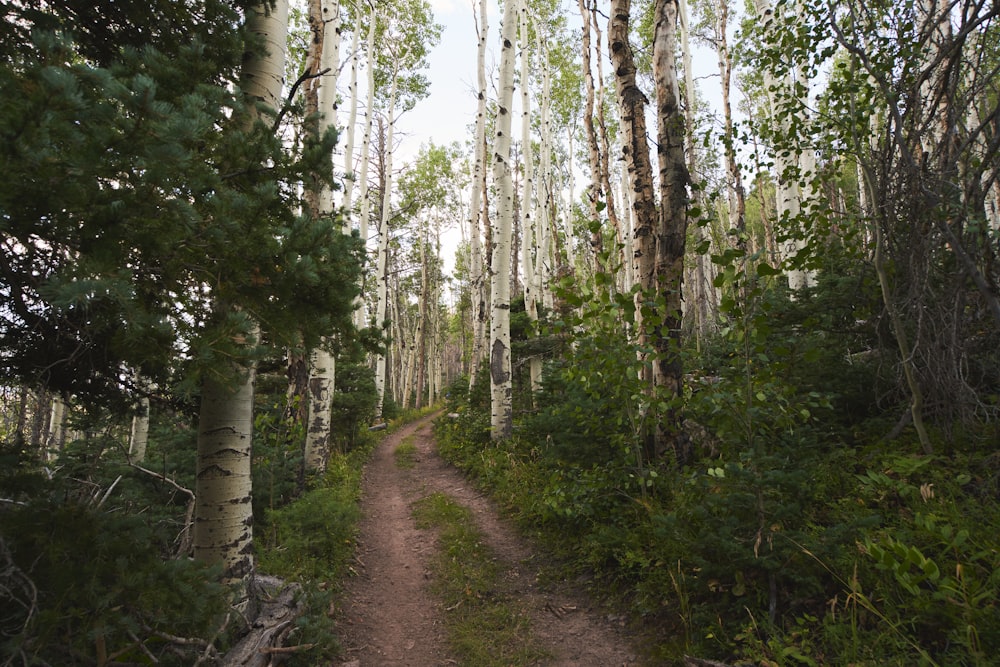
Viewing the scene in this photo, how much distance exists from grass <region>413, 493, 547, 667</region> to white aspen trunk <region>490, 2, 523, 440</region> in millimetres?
2913

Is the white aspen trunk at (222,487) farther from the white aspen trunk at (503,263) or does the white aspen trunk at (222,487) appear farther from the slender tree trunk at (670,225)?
the white aspen trunk at (503,263)

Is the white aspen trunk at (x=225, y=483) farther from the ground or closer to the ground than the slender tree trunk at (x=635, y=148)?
closer to the ground

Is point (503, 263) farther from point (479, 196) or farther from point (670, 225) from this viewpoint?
point (479, 196)

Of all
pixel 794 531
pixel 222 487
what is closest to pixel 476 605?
pixel 222 487

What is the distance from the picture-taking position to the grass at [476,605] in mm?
3785

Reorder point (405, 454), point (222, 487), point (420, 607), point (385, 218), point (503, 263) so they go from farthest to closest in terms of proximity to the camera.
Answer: point (385, 218), point (405, 454), point (503, 263), point (420, 607), point (222, 487)

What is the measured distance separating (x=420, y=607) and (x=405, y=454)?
744cm

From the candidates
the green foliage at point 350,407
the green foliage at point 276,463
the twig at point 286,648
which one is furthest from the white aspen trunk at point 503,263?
the twig at point 286,648

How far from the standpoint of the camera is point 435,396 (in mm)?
32625

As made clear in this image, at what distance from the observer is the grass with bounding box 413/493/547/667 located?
3.78 metres

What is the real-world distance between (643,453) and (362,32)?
48.5ft

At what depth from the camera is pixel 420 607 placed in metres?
4.67

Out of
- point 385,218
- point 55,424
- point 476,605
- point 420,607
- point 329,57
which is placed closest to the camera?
point 476,605

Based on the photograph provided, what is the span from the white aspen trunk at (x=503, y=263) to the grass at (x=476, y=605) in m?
2.91
